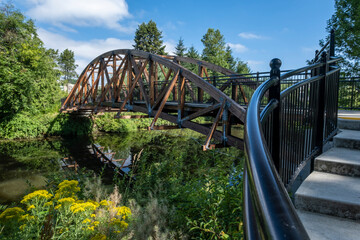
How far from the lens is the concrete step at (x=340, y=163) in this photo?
2.70 metres

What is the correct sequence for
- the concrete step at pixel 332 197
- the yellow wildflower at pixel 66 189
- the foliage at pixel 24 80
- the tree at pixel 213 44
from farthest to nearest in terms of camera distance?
1. the tree at pixel 213 44
2. the foliage at pixel 24 80
3. the yellow wildflower at pixel 66 189
4. the concrete step at pixel 332 197

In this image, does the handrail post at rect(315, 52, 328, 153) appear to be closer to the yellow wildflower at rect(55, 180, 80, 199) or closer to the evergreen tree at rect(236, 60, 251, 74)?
the yellow wildflower at rect(55, 180, 80, 199)

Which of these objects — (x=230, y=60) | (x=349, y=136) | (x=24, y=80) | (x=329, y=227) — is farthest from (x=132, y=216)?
(x=230, y=60)

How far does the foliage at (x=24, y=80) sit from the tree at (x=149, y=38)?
2784 centimetres

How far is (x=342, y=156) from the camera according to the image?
9.82 feet

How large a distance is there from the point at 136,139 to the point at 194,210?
1707cm

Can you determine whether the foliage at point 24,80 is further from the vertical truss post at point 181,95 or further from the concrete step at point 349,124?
the concrete step at point 349,124

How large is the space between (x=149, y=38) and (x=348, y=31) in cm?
3945

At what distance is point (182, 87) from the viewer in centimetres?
887

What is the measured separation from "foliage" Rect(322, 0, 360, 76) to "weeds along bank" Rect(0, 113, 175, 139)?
21.8m

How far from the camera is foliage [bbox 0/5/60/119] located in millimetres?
19062

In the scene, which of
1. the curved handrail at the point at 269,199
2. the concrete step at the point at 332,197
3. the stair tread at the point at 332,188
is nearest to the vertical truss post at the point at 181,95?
the stair tread at the point at 332,188

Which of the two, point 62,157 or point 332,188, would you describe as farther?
point 62,157

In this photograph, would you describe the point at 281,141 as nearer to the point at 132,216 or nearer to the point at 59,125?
the point at 132,216
